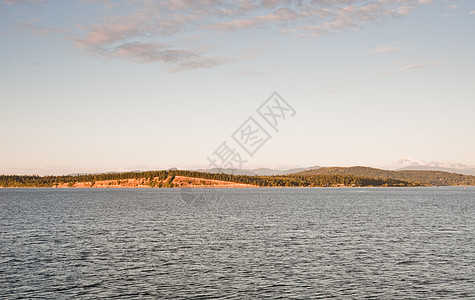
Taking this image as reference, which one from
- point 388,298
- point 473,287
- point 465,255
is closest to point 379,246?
point 465,255

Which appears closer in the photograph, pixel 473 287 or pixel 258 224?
pixel 473 287

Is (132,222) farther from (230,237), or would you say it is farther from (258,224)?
(230,237)

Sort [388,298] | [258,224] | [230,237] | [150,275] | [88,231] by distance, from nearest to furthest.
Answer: [388,298] < [150,275] < [230,237] < [88,231] < [258,224]

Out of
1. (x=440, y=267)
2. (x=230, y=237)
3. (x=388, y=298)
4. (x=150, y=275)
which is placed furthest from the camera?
(x=230, y=237)

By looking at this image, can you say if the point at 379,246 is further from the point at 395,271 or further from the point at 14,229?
the point at 14,229

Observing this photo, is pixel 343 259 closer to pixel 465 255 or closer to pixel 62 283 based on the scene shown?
pixel 465 255

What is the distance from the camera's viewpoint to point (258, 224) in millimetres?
106312

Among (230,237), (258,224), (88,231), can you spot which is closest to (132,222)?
(88,231)

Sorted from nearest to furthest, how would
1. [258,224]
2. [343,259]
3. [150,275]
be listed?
[150,275]
[343,259]
[258,224]

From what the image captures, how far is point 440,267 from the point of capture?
5469cm

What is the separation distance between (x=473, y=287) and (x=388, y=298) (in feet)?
34.7

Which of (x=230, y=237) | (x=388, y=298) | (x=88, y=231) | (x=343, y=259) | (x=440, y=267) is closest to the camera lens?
(x=388, y=298)

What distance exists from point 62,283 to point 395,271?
1464 inches

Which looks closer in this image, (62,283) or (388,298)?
(388,298)
